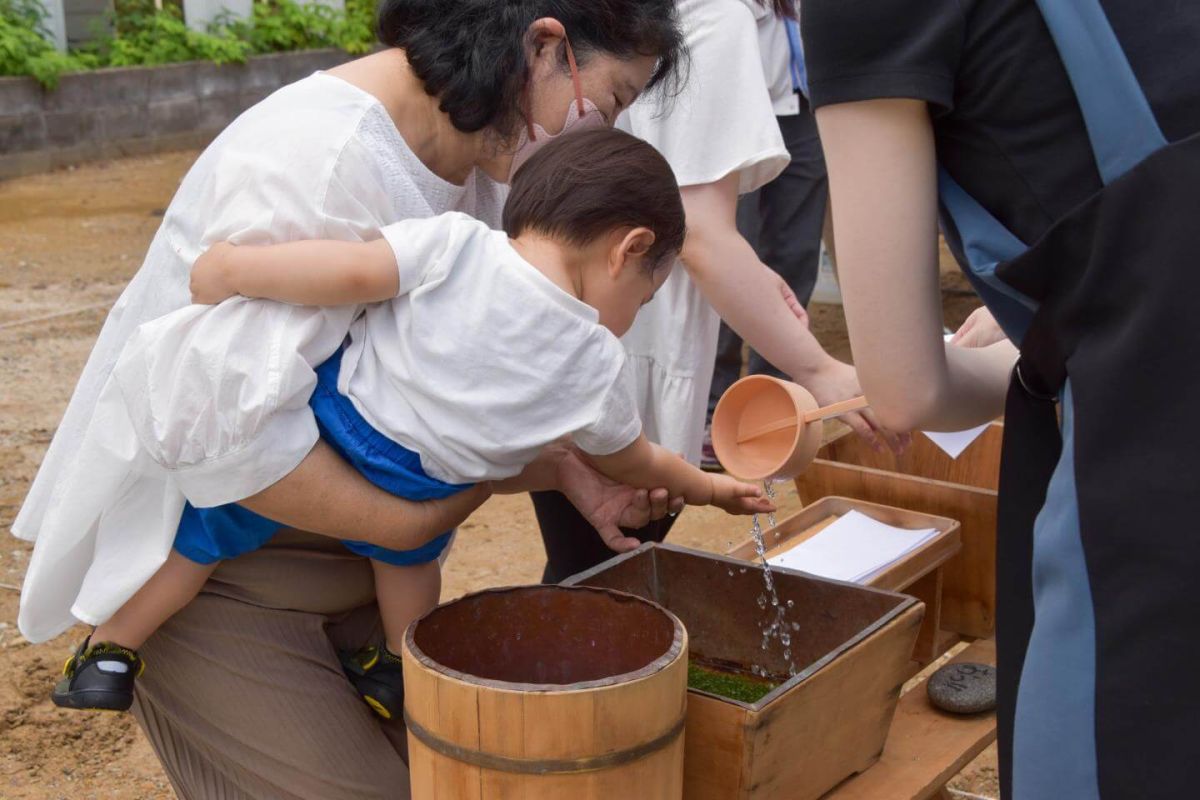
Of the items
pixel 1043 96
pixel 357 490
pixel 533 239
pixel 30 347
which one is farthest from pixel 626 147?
pixel 30 347

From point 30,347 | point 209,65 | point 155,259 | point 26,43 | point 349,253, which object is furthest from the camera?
point 209,65

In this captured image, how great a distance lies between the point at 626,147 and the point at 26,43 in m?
9.16

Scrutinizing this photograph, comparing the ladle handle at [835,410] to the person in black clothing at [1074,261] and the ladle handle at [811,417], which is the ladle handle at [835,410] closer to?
the ladle handle at [811,417]

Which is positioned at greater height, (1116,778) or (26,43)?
(1116,778)

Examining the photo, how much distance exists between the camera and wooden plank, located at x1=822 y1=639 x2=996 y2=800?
5.93ft

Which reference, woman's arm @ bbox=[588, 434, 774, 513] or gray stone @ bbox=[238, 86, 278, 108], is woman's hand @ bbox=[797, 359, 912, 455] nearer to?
woman's arm @ bbox=[588, 434, 774, 513]

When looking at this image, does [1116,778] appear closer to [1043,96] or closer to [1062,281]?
[1062,281]

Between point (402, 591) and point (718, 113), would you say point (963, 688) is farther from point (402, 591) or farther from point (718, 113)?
point (718, 113)

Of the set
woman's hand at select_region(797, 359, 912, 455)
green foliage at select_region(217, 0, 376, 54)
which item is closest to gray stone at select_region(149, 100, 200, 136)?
green foliage at select_region(217, 0, 376, 54)

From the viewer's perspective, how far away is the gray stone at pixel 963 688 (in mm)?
2016

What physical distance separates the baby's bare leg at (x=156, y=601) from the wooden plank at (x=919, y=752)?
0.82 meters

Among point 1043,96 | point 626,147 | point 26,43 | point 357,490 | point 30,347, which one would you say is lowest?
point 30,347

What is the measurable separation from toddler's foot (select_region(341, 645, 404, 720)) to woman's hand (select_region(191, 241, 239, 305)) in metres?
0.55

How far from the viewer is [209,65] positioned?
10977 mm
